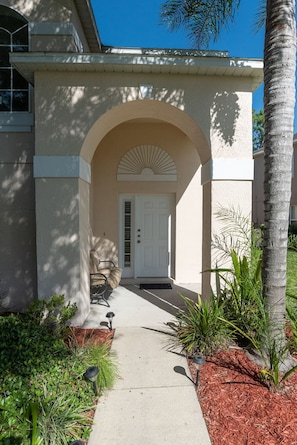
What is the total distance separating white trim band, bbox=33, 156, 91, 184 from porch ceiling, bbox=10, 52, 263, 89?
5.09 ft

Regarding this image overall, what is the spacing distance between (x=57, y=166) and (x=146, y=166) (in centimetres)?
321

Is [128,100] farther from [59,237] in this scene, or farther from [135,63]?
[59,237]

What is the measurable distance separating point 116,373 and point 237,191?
361cm

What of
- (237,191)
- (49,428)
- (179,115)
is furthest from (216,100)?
(49,428)

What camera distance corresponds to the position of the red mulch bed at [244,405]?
2402 millimetres

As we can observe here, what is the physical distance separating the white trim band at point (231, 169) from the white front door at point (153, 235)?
9.53 ft

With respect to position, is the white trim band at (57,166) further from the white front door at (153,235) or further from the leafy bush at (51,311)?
the white front door at (153,235)

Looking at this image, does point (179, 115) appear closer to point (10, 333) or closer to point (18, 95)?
point (18, 95)

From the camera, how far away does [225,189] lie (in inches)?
186

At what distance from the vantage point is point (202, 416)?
2680mm

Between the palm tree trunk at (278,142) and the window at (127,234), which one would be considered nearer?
the palm tree trunk at (278,142)

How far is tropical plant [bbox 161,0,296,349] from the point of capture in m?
3.29

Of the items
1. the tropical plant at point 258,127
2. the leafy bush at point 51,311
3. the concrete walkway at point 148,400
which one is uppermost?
the tropical plant at point 258,127

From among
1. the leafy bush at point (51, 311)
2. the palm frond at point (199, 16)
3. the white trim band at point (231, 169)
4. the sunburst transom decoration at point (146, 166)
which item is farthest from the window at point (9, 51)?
the white trim band at point (231, 169)
